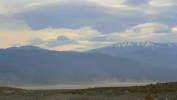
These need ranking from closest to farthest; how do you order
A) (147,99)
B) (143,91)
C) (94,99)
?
(147,99)
(94,99)
(143,91)

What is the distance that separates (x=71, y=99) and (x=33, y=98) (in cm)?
406

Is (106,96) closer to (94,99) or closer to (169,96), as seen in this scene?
(94,99)

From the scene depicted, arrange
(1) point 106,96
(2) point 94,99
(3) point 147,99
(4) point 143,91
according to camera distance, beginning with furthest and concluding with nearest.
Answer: (4) point 143,91
(1) point 106,96
(2) point 94,99
(3) point 147,99

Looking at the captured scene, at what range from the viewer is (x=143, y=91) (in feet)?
101

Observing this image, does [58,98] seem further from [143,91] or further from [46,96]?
[143,91]

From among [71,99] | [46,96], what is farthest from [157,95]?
[46,96]

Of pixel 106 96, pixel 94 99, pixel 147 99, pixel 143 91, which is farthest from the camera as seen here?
pixel 143 91

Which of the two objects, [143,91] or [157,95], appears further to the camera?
[143,91]

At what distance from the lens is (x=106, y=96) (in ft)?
93.4

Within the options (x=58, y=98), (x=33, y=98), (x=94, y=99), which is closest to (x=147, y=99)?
(x=94, y=99)

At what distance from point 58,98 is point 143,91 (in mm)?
8054

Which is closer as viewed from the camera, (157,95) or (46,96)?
(157,95)

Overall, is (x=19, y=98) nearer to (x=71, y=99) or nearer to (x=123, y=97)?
(x=71, y=99)

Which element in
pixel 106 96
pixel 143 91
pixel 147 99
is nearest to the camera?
pixel 147 99
